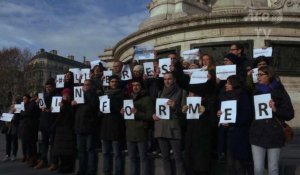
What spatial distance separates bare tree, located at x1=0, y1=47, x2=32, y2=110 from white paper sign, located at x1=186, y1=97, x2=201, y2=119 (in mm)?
48393

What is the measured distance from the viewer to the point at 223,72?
8867mm

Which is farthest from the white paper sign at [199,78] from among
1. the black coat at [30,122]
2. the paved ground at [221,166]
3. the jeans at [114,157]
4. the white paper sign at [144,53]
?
the black coat at [30,122]

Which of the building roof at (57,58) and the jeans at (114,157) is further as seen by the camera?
the building roof at (57,58)

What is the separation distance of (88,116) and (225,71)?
326 cm

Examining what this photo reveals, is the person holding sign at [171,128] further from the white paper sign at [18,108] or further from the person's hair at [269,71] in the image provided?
the white paper sign at [18,108]

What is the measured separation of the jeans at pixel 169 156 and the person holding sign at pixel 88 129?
2160mm

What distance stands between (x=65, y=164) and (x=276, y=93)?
18.4 ft

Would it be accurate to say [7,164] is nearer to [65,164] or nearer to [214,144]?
[65,164]

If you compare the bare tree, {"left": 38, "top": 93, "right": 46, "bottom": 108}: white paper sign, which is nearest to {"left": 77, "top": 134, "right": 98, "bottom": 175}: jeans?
{"left": 38, "top": 93, "right": 46, "bottom": 108}: white paper sign

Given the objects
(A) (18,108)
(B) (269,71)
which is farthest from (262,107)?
(A) (18,108)

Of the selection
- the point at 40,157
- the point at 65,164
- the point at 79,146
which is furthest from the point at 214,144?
the point at 40,157

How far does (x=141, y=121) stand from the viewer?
30.2 feet

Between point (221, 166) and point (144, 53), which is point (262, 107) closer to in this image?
point (221, 166)

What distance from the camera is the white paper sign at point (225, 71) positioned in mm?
8773
